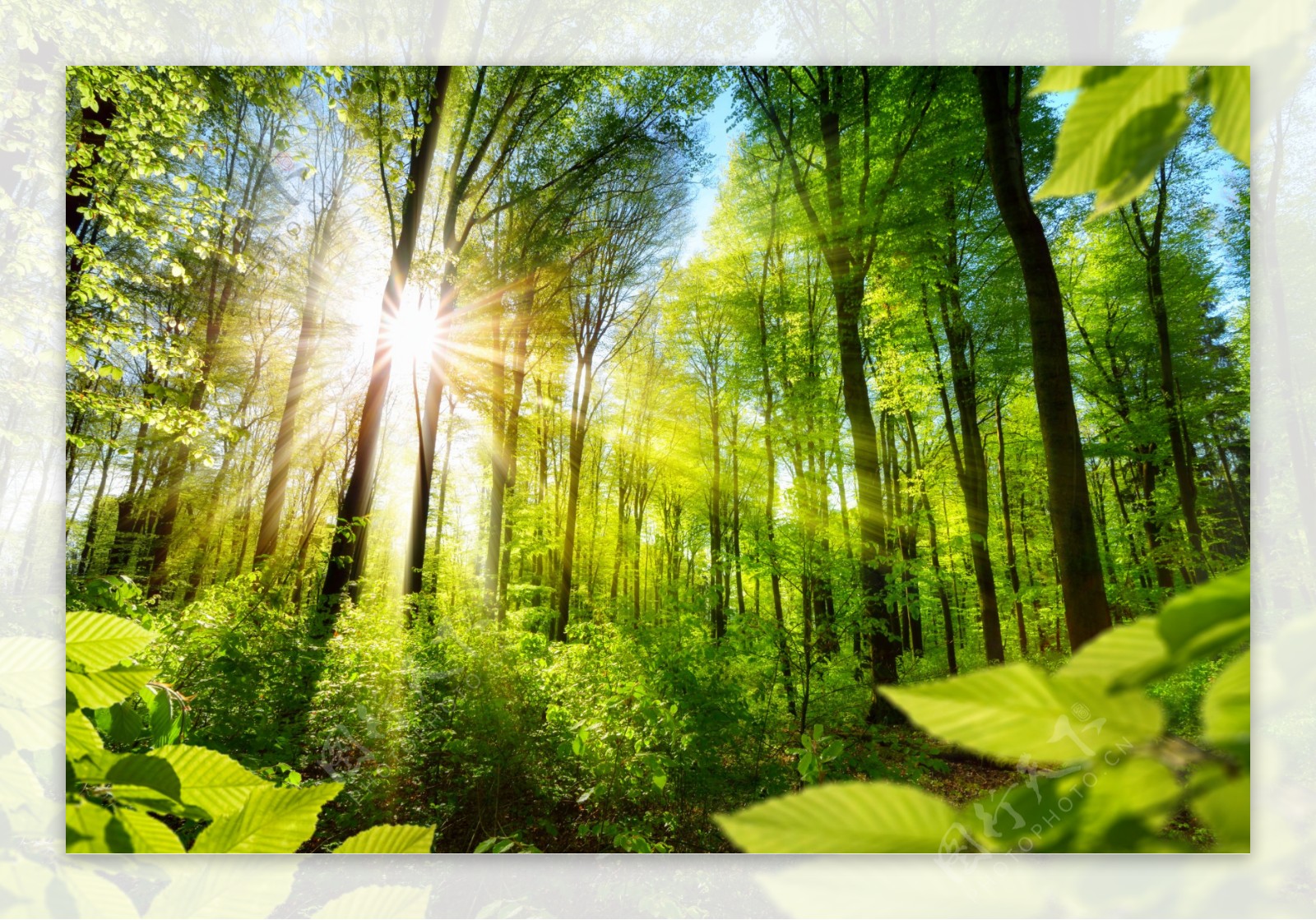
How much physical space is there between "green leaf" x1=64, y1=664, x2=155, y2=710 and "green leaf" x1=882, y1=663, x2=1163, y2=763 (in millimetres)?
545

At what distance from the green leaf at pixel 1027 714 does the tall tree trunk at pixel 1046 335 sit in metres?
2.69

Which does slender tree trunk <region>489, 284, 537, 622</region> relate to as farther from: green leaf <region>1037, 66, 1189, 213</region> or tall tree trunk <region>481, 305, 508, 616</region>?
green leaf <region>1037, 66, 1189, 213</region>

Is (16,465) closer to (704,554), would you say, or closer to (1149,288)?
(704,554)

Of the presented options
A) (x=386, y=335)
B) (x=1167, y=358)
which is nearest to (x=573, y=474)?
(x=386, y=335)

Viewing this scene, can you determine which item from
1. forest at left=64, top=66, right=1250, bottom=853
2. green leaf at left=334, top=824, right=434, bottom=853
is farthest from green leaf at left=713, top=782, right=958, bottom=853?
forest at left=64, top=66, right=1250, bottom=853

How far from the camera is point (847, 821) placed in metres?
0.28

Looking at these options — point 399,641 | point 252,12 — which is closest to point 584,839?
point 399,641

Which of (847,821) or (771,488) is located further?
(771,488)

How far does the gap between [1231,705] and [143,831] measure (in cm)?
64

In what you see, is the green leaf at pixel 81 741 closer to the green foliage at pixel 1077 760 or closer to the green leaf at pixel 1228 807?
the green foliage at pixel 1077 760

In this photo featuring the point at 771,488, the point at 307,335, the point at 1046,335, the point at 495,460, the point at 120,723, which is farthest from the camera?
the point at 495,460

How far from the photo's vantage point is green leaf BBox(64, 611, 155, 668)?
50cm

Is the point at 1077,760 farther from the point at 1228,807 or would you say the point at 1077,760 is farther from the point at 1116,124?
the point at 1116,124

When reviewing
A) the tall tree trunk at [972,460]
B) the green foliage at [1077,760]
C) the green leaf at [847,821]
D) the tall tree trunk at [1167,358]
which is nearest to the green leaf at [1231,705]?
the green foliage at [1077,760]
